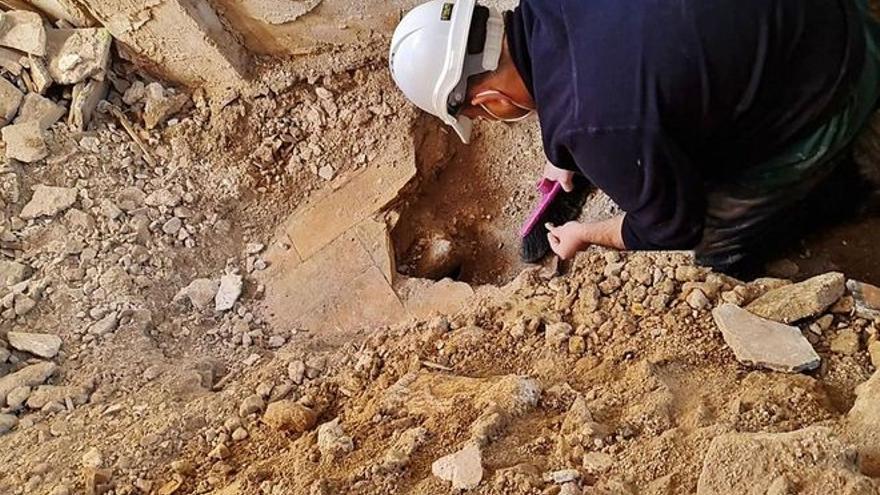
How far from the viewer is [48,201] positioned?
8.00 ft

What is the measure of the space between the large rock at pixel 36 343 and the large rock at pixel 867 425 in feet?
5.79

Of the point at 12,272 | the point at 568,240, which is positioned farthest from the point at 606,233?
the point at 12,272

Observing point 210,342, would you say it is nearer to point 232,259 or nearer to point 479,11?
point 232,259

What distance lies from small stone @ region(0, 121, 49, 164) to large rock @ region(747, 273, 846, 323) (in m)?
1.96

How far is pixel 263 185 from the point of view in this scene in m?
2.61

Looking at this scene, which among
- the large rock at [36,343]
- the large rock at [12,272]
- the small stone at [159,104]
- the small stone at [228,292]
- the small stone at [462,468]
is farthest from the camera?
the small stone at [159,104]

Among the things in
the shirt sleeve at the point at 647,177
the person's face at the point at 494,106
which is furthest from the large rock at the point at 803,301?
the person's face at the point at 494,106

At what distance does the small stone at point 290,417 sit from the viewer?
1825 millimetres

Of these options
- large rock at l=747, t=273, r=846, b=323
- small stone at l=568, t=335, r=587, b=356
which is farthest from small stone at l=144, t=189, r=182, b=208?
large rock at l=747, t=273, r=846, b=323

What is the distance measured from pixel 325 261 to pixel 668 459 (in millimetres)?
1268

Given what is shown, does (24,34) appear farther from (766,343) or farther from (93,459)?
(766,343)

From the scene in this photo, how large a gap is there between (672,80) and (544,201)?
0.91 m

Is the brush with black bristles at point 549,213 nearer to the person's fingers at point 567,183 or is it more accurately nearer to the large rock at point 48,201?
the person's fingers at point 567,183

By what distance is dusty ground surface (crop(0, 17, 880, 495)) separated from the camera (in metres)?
1.54
